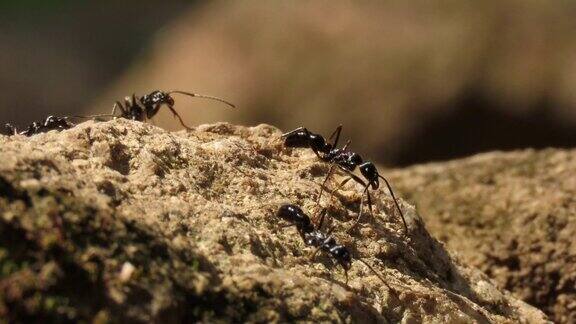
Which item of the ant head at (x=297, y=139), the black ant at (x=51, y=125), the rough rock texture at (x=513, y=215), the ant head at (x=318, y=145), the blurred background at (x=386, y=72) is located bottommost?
the black ant at (x=51, y=125)

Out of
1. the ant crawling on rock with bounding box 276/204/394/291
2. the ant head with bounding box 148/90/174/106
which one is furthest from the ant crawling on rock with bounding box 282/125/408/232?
the ant head with bounding box 148/90/174/106

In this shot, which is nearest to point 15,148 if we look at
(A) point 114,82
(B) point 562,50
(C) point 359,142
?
(C) point 359,142

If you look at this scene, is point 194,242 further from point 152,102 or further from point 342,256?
point 152,102

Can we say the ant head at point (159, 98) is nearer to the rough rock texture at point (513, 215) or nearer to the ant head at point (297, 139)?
the ant head at point (297, 139)

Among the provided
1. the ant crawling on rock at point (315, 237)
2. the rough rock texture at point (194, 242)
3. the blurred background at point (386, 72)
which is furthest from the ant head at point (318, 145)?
the blurred background at point (386, 72)

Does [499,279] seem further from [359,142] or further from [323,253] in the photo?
[359,142]

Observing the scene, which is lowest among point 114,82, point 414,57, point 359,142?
point 359,142
